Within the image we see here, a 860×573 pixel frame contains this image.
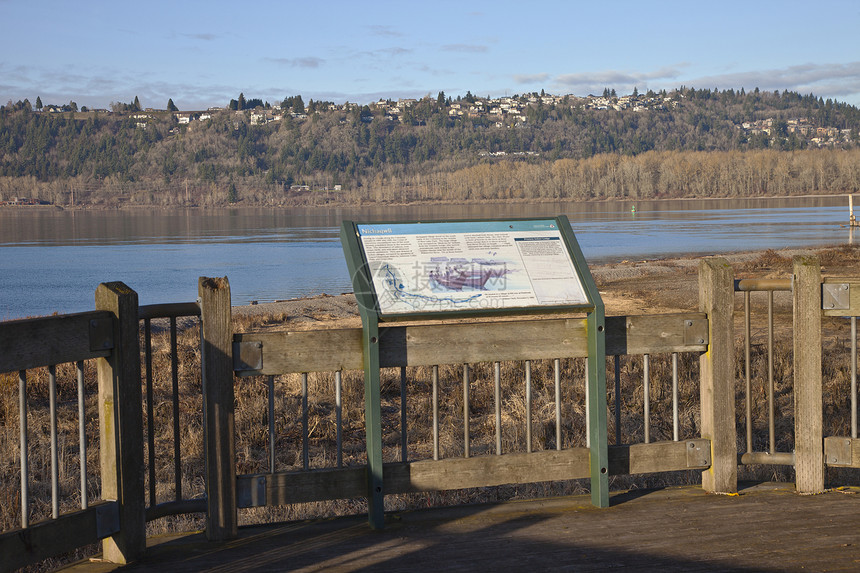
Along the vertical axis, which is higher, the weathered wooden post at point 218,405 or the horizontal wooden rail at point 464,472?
the weathered wooden post at point 218,405

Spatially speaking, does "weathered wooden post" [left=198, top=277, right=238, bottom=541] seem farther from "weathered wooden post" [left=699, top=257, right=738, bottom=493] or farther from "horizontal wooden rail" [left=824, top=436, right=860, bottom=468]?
"horizontal wooden rail" [left=824, top=436, right=860, bottom=468]

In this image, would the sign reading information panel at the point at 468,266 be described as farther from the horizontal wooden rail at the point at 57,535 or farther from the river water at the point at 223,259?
the river water at the point at 223,259

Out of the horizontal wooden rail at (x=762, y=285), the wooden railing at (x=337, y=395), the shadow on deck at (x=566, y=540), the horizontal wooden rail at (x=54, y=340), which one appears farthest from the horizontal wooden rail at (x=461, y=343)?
the shadow on deck at (x=566, y=540)

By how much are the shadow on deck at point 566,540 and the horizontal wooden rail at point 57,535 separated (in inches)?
8.3

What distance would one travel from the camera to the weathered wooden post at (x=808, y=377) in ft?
16.5

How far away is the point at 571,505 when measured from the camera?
490cm

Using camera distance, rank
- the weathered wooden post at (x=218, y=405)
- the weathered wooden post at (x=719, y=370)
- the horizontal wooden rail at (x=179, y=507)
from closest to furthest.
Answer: the weathered wooden post at (x=218, y=405)
the horizontal wooden rail at (x=179, y=507)
the weathered wooden post at (x=719, y=370)

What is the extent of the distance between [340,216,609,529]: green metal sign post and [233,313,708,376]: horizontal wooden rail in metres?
0.08

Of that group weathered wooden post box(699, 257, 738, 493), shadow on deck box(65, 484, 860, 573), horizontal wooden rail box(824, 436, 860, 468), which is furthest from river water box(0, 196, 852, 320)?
shadow on deck box(65, 484, 860, 573)

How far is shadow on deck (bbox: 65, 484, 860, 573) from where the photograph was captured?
3992 mm

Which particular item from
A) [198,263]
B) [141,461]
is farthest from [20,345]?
[198,263]

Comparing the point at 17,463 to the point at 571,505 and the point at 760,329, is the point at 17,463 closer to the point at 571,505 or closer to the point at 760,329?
the point at 571,505

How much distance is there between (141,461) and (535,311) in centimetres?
218

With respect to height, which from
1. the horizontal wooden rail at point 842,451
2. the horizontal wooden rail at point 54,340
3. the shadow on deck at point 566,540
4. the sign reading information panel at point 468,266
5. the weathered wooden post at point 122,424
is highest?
the sign reading information panel at point 468,266
